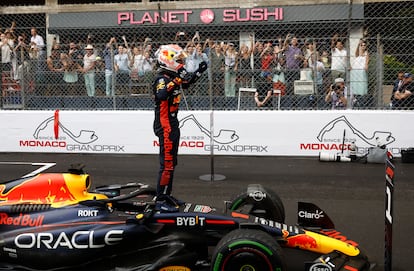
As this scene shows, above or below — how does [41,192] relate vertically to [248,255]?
above

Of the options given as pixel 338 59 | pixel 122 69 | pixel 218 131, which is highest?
pixel 338 59

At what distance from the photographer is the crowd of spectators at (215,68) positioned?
10258 millimetres

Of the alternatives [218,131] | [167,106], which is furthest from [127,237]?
[218,131]

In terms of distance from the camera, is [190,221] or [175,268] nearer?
[175,268]

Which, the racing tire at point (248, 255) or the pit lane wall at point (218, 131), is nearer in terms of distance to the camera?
the racing tire at point (248, 255)

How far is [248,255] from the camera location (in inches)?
158

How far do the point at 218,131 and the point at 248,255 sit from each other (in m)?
6.53

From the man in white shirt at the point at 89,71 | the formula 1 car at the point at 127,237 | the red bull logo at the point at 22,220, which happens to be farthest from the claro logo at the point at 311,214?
the man in white shirt at the point at 89,71

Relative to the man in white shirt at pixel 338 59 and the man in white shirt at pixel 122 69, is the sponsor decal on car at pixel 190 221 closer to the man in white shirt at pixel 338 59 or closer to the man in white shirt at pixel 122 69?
the man in white shirt at pixel 338 59

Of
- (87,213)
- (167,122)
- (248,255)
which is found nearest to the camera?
(248,255)

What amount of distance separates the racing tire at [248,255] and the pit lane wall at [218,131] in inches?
223

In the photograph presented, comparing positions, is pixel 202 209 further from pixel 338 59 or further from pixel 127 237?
pixel 338 59

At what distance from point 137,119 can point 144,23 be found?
556 inches

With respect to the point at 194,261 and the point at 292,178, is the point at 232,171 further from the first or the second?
the point at 194,261
